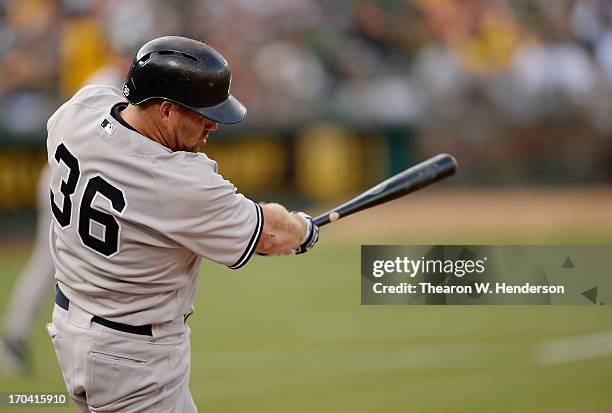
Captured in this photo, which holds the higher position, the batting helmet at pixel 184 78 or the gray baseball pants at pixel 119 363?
the batting helmet at pixel 184 78

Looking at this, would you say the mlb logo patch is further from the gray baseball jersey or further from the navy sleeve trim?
the navy sleeve trim

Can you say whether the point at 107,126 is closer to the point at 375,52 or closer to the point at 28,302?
the point at 28,302

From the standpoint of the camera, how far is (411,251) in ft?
18.0

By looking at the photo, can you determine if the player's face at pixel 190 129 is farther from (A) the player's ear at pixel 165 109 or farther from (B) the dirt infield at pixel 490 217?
(B) the dirt infield at pixel 490 217

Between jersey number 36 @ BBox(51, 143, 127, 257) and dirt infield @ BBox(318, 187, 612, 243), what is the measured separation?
7190mm

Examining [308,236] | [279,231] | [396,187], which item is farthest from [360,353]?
[279,231]

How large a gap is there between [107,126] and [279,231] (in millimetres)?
559

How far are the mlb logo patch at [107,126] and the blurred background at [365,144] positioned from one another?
3.19 metres

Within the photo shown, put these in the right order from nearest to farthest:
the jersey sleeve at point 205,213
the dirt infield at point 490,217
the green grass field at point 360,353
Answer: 1. the jersey sleeve at point 205,213
2. the green grass field at point 360,353
3. the dirt infield at point 490,217

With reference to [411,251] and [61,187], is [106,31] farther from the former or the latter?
[61,187]

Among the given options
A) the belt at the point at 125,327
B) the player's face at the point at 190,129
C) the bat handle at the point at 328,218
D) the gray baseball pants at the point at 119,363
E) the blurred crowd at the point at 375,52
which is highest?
the blurred crowd at the point at 375,52

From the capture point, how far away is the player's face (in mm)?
2760

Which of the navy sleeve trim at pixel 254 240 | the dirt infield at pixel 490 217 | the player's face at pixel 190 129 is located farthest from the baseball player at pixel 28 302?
the dirt infield at pixel 490 217

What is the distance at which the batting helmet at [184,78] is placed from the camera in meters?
2.71
